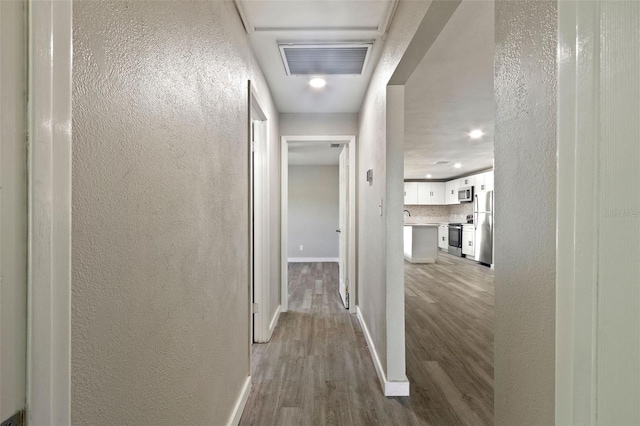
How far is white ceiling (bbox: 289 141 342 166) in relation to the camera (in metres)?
5.50

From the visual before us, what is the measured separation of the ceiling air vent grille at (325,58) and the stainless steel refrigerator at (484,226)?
18.2ft

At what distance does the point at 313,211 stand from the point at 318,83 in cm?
493

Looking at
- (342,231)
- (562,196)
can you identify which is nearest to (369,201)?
(342,231)

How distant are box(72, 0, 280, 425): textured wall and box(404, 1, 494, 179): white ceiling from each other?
145cm

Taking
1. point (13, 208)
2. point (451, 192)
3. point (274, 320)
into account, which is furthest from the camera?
point (451, 192)

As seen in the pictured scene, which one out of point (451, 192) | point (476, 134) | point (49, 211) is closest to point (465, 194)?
point (451, 192)

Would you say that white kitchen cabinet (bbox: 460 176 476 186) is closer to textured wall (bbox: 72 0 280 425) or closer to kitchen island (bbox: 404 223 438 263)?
kitchen island (bbox: 404 223 438 263)

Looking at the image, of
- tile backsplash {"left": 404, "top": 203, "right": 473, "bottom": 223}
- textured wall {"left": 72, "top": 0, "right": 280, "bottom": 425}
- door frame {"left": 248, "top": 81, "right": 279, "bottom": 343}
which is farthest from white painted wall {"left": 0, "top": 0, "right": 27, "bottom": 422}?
tile backsplash {"left": 404, "top": 203, "right": 473, "bottom": 223}

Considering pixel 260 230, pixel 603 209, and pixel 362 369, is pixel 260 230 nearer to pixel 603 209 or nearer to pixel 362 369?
pixel 362 369

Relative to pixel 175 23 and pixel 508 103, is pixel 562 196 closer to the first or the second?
pixel 508 103

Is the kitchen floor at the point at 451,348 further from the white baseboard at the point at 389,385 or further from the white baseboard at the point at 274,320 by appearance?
the white baseboard at the point at 274,320

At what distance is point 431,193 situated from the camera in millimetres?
9852

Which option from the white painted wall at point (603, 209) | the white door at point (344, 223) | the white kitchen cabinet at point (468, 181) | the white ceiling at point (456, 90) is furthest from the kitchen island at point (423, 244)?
the white painted wall at point (603, 209)

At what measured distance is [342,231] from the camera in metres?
4.09
